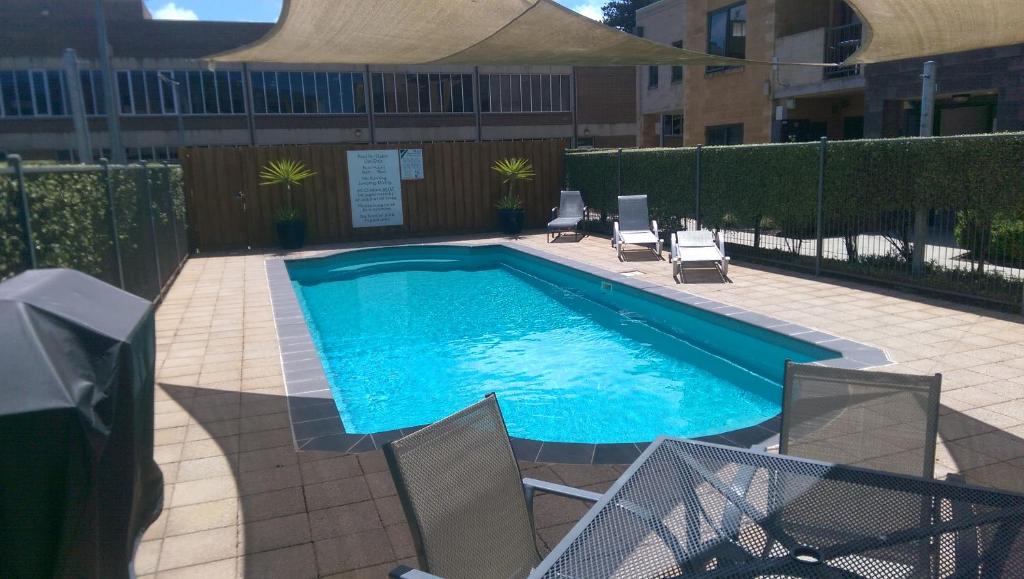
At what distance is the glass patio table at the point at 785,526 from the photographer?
181 cm

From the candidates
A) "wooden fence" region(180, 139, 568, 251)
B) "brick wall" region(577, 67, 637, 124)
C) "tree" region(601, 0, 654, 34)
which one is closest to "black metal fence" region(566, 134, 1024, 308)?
"wooden fence" region(180, 139, 568, 251)

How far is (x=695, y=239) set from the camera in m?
10.4

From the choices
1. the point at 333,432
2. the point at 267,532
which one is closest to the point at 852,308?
the point at 333,432

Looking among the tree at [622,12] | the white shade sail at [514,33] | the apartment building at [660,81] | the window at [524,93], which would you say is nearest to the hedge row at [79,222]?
the white shade sail at [514,33]

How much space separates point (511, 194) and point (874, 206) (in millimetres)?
9084

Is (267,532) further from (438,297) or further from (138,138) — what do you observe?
(138,138)

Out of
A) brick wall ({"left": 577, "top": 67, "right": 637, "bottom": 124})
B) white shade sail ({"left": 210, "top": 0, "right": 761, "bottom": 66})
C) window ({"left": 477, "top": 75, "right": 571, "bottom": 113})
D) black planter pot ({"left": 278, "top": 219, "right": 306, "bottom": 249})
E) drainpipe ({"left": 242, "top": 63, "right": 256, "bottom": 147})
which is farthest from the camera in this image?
brick wall ({"left": 577, "top": 67, "right": 637, "bottom": 124})

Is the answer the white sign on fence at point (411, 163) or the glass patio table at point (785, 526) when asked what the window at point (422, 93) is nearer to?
the white sign on fence at point (411, 163)

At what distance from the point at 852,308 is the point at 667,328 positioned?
79.5 inches

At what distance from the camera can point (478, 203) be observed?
16.9 m

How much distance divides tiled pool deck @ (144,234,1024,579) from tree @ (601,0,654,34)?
54.5 meters

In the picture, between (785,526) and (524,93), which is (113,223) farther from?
(524,93)

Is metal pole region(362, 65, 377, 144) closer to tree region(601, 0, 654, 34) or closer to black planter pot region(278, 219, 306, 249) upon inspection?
black planter pot region(278, 219, 306, 249)

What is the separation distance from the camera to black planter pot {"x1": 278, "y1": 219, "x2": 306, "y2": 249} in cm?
1456
